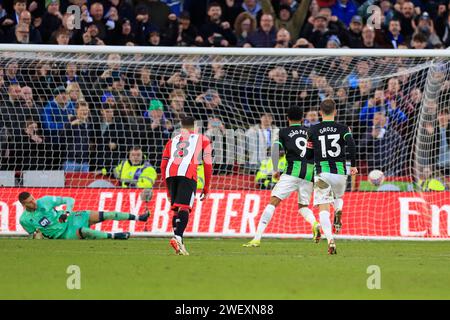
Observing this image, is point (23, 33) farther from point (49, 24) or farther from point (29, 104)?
point (29, 104)

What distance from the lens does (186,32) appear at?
67.5ft

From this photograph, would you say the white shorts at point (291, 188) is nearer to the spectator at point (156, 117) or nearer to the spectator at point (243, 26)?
the spectator at point (156, 117)

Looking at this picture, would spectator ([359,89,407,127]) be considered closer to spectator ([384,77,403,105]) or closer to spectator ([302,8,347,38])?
spectator ([384,77,403,105])

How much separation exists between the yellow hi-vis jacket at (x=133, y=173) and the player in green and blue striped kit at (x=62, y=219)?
141 centimetres

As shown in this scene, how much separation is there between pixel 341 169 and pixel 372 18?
837cm

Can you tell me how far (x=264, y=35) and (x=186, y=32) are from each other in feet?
5.00

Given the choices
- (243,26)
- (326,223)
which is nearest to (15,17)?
(243,26)

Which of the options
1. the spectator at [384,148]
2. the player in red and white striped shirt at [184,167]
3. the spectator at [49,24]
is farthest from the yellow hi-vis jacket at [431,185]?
the spectator at [49,24]

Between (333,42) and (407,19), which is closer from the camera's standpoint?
(333,42)

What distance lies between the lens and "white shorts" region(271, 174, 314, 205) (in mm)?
14867

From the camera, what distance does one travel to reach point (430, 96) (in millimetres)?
17078

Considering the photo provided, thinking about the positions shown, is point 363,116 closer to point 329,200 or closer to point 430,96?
point 430,96

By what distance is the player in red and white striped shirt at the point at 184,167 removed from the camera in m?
A: 13.1
